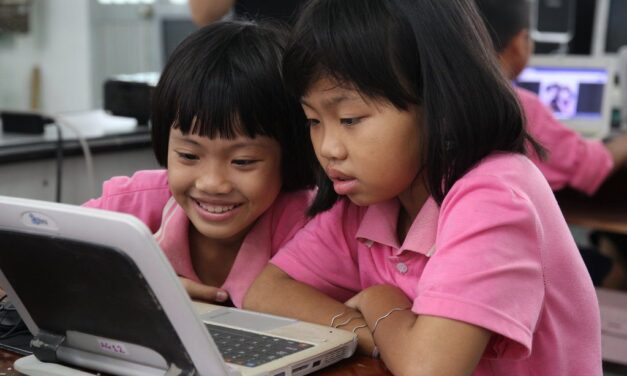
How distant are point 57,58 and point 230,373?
3.84 metres

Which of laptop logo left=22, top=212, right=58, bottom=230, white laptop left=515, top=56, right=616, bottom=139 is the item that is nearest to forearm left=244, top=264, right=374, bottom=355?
laptop logo left=22, top=212, right=58, bottom=230

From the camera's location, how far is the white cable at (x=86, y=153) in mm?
2025

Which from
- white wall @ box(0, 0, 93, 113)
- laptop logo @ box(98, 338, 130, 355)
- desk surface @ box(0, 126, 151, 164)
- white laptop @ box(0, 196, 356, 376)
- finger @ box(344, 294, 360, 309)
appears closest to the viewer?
white laptop @ box(0, 196, 356, 376)

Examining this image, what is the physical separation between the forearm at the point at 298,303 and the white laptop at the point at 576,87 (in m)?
2.50


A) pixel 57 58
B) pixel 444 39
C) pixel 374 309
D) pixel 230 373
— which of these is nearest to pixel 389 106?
pixel 444 39

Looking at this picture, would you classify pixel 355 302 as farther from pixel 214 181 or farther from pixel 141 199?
pixel 141 199

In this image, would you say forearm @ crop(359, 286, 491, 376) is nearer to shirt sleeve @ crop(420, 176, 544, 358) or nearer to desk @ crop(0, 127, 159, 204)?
shirt sleeve @ crop(420, 176, 544, 358)

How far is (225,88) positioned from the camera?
1189 mm

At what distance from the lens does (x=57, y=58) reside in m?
4.39

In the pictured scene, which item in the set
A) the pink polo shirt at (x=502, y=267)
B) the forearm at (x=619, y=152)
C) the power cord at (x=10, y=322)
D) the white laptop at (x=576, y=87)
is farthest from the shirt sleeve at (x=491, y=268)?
the white laptop at (x=576, y=87)

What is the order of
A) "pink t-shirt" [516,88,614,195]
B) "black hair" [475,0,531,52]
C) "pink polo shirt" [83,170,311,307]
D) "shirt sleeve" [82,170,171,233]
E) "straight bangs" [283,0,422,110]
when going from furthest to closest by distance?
1. "pink t-shirt" [516,88,614,195]
2. "black hair" [475,0,531,52]
3. "shirt sleeve" [82,170,171,233]
4. "pink polo shirt" [83,170,311,307]
5. "straight bangs" [283,0,422,110]

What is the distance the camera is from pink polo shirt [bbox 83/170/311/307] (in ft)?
4.18

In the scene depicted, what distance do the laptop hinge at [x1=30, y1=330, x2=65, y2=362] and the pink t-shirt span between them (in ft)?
5.64

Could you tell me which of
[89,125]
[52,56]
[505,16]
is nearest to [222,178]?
[89,125]
